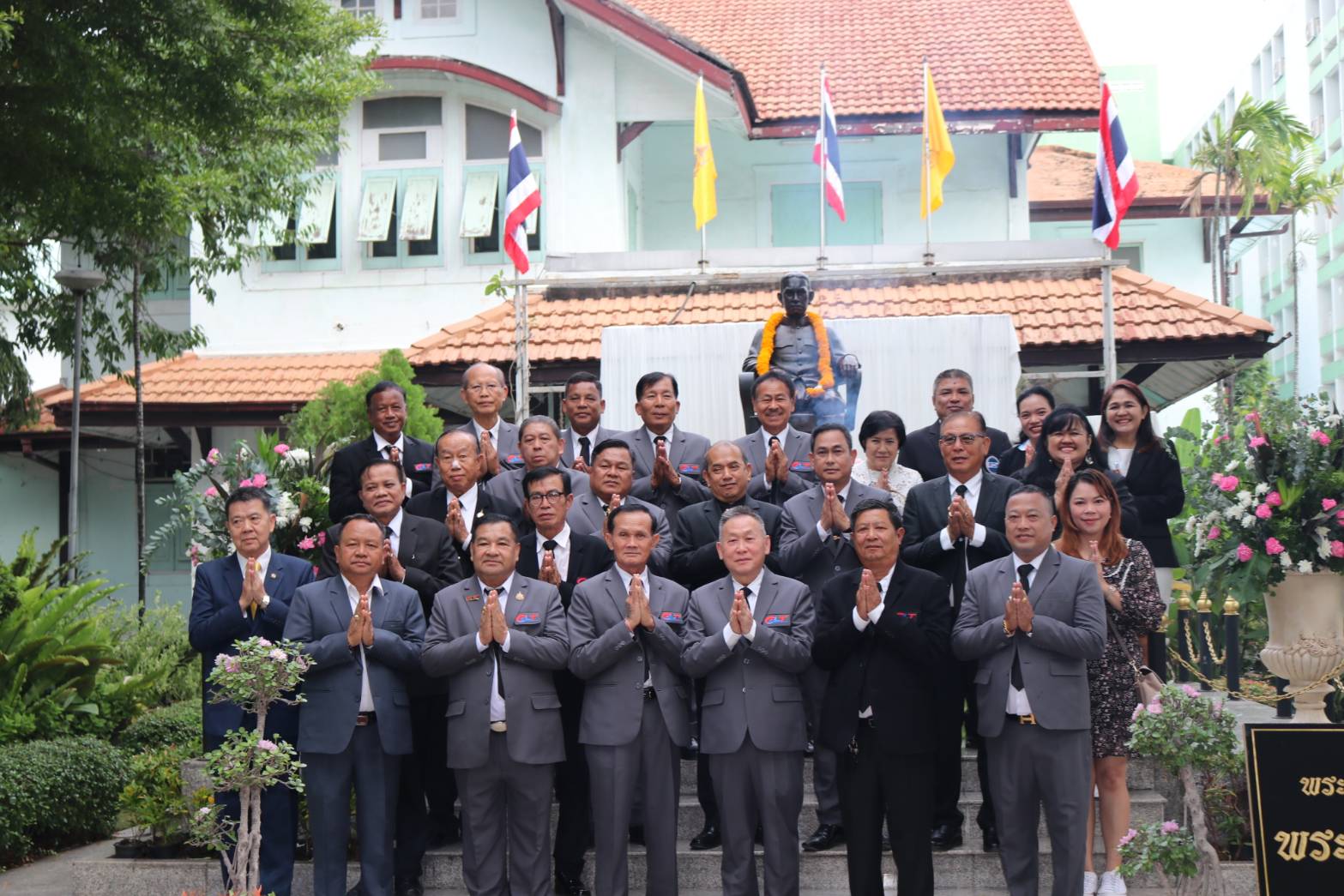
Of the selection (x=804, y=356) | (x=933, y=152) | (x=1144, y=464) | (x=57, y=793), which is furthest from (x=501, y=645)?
(x=933, y=152)

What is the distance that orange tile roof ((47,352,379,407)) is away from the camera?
1720 cm

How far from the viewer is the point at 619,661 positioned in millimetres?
6840

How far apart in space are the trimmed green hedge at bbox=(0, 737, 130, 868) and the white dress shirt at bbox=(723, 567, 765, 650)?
5506 millimetres

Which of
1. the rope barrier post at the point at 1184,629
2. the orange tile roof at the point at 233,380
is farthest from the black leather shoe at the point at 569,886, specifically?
the orange tile roof at the point at 233,380

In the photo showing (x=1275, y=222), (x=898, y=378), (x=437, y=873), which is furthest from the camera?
(x=1275, y=222)

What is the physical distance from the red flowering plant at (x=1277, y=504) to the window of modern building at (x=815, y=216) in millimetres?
10414

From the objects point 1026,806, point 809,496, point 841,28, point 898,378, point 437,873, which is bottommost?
point 437,873

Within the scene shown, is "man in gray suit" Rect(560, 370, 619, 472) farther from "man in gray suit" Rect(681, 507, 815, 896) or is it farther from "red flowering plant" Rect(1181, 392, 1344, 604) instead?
"red flowering plant" Rect(1181, 392, 1344, 604)

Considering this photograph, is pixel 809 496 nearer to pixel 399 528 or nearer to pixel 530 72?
pixel 399 528

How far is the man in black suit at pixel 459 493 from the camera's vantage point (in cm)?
802

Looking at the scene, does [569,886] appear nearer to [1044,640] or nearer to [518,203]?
[1044,640]

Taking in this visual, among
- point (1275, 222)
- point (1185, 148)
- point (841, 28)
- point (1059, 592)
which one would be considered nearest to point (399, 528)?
point (1059, 592)

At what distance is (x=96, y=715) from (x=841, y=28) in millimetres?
15005

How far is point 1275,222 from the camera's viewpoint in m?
30.3
